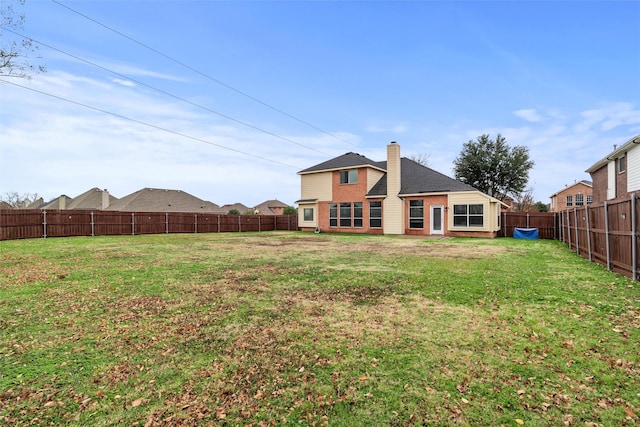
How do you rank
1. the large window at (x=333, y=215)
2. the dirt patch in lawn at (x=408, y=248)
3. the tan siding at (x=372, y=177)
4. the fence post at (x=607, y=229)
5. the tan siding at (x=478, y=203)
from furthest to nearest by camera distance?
the large window at (x=333, y=215) < the tan siding at (x=372, y=177) < the tan siding at (x=478, y=203) < the dirt patch in lawn at (x=408, y=248) < the fence post at (x=607, y=229)

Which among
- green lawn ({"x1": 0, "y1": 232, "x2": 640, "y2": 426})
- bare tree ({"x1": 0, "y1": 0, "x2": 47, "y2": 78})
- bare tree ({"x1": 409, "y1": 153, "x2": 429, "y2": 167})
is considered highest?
bare tree ({"x1": 409, "y1": 153, "x2": 429, "y2": 167})

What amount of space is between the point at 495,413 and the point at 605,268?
8.09m

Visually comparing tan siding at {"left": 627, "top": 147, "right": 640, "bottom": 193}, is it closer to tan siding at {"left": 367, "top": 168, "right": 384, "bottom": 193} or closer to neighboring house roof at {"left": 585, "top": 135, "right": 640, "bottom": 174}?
neighboring house roof at {"left": 585, "top": 135, "right": 640, "bottom": 174}

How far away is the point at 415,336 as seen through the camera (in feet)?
11.8

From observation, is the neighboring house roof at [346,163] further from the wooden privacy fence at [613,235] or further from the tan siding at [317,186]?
the wooden privacy fence at [613,235]

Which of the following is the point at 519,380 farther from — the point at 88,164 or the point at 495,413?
the point at 88,164

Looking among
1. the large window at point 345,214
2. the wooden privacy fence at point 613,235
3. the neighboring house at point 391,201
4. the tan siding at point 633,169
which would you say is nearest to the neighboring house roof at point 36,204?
the neighboring house at point 391,201

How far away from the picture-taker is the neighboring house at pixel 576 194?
4010cm

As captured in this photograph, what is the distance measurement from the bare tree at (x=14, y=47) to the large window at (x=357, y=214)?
64.1ft

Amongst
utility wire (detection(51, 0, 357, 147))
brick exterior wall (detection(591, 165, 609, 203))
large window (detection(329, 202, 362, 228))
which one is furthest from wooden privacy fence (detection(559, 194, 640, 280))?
utility wire (detection(51, 0, 357, 147))

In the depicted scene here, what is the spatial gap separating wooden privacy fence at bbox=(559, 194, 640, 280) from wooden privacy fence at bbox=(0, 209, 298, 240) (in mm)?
24304

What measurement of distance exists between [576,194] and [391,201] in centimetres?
3618

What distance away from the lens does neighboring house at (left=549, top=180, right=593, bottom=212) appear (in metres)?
40.1

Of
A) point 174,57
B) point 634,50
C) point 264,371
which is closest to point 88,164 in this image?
point 174,57
